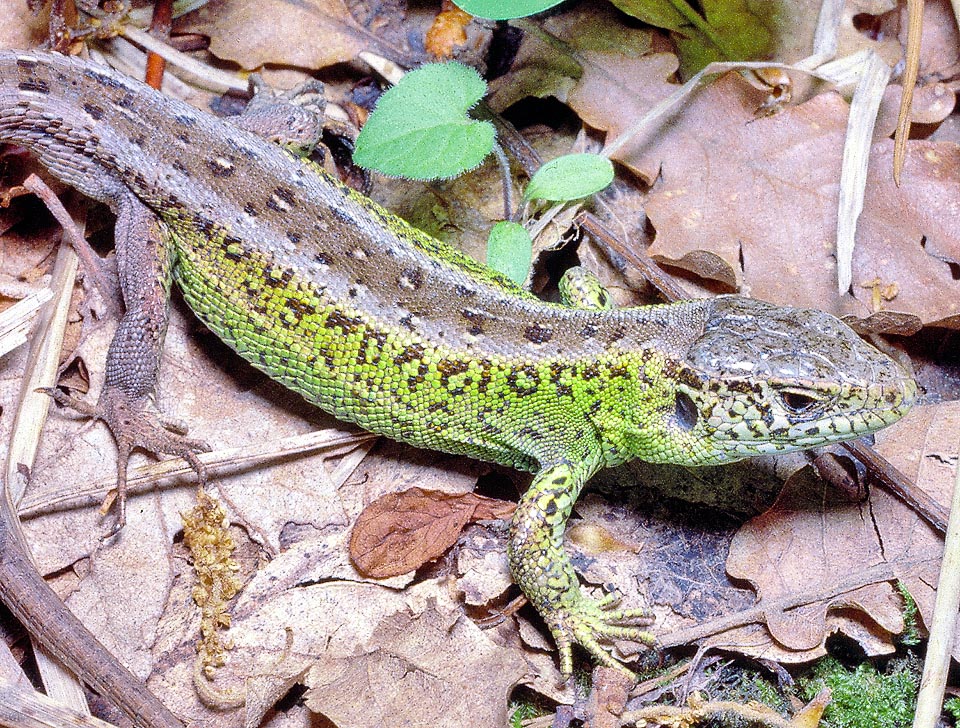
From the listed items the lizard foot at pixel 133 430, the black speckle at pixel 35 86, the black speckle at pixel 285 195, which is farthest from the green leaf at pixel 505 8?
the lizard foot at pixel 133 430

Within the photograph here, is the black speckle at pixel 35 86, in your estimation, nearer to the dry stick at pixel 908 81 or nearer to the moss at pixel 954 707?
the dry stick at pixel 908 81

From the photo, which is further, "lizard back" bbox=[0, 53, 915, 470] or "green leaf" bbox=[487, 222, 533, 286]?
"green leaf" bbox=[487, 222, 533, 286]

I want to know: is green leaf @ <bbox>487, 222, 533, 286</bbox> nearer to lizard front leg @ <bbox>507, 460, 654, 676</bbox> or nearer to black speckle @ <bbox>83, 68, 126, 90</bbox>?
lizard front leg @ <bbox>507, 460, 654, 676</bbox>

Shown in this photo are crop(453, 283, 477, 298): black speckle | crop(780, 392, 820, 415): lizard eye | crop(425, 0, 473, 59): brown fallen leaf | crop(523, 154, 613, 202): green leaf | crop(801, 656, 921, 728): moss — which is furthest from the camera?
crop(425, 0, 473, 59): brown fallen leaf

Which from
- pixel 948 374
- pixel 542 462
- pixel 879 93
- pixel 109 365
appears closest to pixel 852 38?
pixel 879 93

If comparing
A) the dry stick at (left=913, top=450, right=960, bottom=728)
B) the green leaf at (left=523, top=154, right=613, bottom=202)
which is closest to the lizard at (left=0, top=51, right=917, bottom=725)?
the green leaf at (left=523, top=154, right=613, bottom=202)

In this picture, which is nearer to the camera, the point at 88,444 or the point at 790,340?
the point at 790,340

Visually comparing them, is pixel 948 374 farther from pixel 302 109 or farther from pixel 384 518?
pixel 302 109
